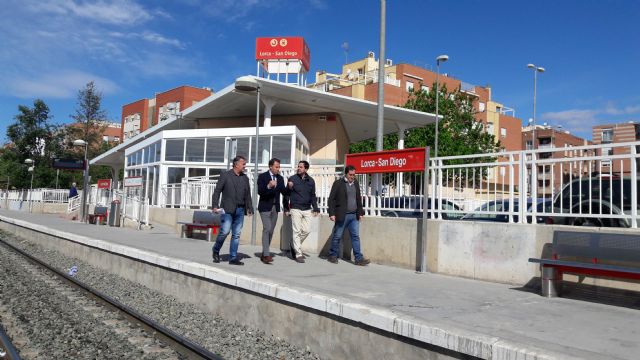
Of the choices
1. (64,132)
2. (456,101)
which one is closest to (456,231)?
(456,101)

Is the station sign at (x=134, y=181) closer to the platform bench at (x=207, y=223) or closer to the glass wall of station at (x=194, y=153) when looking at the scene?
the glass wall of station at (x=194, y=153)

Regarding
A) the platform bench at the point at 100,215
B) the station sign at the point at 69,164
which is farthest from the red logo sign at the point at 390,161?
→ the station sign at the point at 69,164

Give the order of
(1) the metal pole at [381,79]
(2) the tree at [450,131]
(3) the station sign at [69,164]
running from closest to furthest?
(1) the metal pole at [381,79] < (3) the station sign at [69,164] < (2) the tree at [450,131]

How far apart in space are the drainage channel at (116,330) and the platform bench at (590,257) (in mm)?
4042

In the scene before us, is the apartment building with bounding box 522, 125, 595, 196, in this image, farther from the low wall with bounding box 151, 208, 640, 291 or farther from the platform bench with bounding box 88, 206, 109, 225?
the platform bench with bounding box 88, 206, 109, 225

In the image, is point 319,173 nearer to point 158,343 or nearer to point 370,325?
point 158,343

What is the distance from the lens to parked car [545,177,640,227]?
19.4 ft

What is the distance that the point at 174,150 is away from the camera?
24.4 metres

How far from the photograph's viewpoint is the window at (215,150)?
78.8 feet

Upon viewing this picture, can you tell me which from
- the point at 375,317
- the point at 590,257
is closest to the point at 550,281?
the point at 590,257

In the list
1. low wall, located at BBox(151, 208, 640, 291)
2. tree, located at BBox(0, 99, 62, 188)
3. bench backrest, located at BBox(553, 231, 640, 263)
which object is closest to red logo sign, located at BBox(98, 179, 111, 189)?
low wall, located at BBox(151, 208, 640, 291)

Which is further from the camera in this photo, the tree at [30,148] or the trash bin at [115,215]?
the tree at [30,148]

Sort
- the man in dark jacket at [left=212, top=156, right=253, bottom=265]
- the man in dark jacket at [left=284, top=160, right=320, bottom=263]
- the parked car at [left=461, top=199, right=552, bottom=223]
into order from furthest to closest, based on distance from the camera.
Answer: the man in dark jacket at [left=284, top=160, right=320, bottom=263] → the man in dark jacket at [left=212, top=156, right=253, bottom=265] → the parked car at [left=461, top=199, right=552, bottom=223]

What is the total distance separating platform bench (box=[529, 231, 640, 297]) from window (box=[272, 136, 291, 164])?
17.2m
